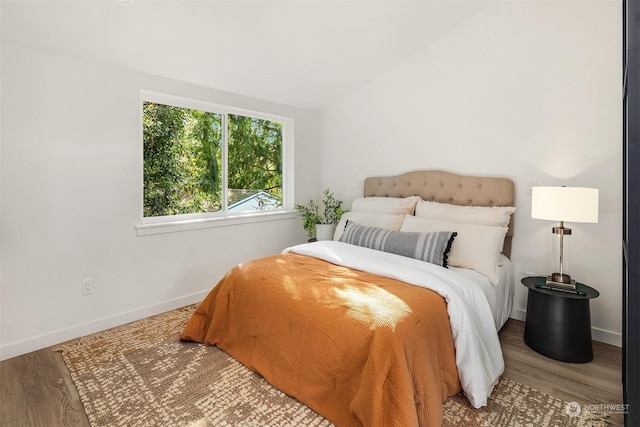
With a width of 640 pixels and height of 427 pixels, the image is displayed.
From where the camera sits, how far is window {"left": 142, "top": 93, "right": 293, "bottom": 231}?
116 inches

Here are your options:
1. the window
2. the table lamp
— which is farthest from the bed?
the window

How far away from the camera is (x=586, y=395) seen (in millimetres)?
1812

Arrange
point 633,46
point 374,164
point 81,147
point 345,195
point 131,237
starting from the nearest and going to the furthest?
point 633,46 < point 81,147 < point 131,237 < point 374,164 < point 345,195

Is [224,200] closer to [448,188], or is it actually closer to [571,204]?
[448,188]

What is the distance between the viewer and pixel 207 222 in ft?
10.5

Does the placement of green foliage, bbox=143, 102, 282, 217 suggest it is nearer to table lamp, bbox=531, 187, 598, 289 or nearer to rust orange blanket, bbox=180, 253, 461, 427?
rust orange blanket, bbox=180, 253, 461, 427

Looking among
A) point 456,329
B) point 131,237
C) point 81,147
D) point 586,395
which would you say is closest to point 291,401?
point 456,329

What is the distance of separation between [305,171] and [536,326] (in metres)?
2.86

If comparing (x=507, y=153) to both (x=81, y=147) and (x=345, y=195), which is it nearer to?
(x=345, y=195)

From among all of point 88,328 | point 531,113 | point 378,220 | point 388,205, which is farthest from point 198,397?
point 531,113

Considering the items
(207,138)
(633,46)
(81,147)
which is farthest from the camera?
(207,138)

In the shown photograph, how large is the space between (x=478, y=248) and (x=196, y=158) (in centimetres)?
263

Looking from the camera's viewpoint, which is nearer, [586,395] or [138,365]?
[586,395]

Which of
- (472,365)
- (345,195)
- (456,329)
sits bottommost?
(472,365)
